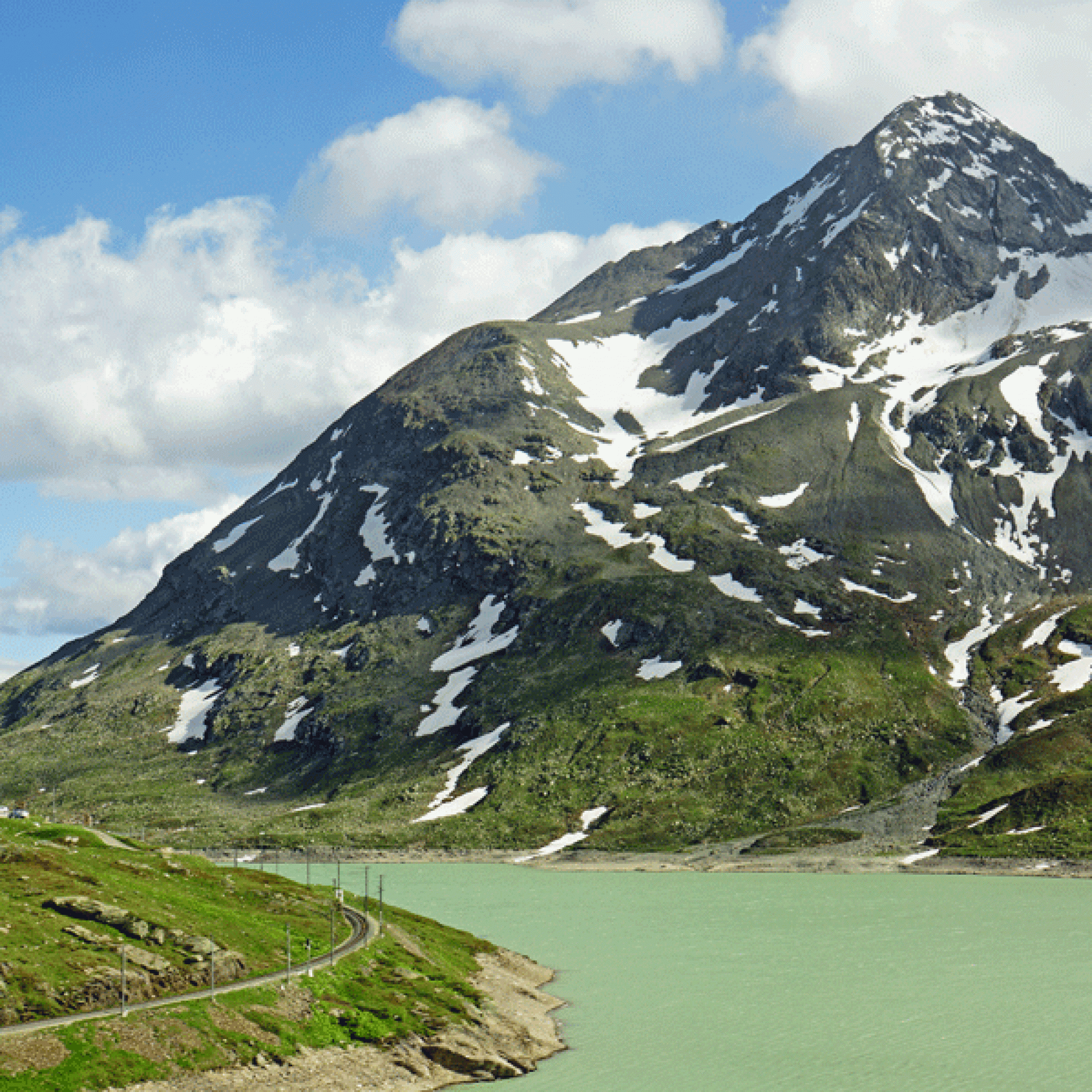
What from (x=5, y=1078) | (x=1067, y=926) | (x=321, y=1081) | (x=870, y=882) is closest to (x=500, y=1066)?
(x=321, y=1081)

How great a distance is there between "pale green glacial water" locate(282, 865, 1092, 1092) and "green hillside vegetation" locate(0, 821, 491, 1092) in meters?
10.3

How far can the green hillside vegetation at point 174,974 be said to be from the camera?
5047 cm

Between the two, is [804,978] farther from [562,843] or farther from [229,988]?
[562,843]

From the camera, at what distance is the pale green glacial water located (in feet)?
204

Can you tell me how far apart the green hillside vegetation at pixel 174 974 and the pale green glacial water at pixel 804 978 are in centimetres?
1029

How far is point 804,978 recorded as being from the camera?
87.8 meters

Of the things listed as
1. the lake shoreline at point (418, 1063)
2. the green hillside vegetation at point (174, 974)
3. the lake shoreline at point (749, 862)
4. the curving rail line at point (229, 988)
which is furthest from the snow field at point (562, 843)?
the lake shoreline at point (418, 1063)

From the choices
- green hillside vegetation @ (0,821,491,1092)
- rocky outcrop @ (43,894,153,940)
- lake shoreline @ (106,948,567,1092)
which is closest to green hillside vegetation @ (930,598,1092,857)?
green hillside vegetation @ (0,821,491,1092)

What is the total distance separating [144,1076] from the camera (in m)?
49.9

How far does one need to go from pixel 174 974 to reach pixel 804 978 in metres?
48.5

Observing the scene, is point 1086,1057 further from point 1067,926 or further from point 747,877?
point 747,877

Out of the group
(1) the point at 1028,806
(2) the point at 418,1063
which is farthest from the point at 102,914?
(1) the point at 1028,806

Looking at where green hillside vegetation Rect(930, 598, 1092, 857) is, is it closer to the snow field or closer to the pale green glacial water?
the pale green glacial water

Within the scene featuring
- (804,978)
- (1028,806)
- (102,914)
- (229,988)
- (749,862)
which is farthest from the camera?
(1028,806)
